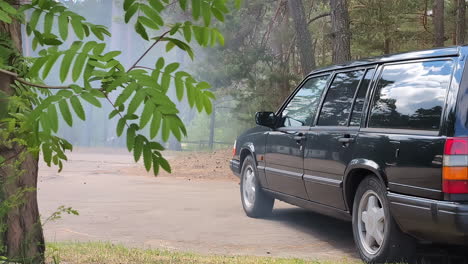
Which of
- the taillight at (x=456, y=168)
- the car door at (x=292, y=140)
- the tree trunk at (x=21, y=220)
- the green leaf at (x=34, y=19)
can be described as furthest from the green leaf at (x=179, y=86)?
the car door at (x=292, y=140)

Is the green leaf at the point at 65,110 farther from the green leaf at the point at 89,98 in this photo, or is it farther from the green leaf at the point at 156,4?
the green leaf at the point at 156,4

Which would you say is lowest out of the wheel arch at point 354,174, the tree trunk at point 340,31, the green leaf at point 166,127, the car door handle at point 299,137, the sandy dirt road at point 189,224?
the sandy dirt road at point 189,224

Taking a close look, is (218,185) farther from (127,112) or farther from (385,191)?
(127,112)

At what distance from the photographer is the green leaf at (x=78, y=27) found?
12.3 feet

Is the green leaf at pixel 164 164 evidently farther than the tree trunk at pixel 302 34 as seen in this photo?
No

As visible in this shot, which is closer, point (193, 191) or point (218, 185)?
point (193, 191)

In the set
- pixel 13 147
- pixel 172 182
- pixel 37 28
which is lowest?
pixel 172 182

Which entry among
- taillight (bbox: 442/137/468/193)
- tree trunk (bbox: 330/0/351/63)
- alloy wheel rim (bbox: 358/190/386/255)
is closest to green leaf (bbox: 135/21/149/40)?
taillight (bbox: 442/137/468/193)

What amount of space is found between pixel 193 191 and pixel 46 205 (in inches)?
158

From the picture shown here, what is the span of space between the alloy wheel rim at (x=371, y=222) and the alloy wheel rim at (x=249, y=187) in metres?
3.37

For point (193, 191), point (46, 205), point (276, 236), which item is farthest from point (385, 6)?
point (276, 236)

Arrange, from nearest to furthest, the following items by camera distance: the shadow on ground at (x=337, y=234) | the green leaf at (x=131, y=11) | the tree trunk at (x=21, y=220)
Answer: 1. the green leaf at (x=131, y=11)
2. the tree trunk at (x=21, y=220)
3. the shadow on ground at (x=337, y=234)

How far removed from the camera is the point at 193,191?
16266 millimetres

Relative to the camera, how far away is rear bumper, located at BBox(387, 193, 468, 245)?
6.04 metres
